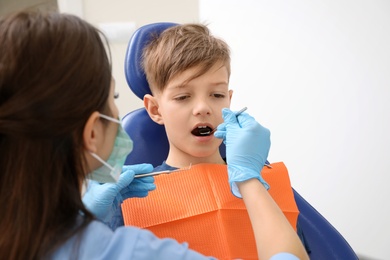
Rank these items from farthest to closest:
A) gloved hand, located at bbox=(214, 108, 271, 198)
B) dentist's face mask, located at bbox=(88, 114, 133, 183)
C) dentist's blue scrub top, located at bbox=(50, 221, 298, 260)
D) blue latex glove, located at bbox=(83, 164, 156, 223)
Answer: blue latex glove, located at bbox=(83, 164, 156, 223)
gloved hand, located at bbox=(214, 108, 271, 198)
dentist's face mask, located at bbox=(88, 114, 133, 183)
dentist's blue scrub top, located at bbox=(50, 221, 298, 260)

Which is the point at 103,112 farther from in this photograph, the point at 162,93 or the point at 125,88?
the point at 125,88

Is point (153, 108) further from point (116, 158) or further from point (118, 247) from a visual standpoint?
point (118, 247)

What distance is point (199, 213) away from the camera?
136 centimetres

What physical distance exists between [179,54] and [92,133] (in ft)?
2.11

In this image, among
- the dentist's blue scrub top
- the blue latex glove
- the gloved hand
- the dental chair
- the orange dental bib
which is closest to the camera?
the dentist's blue scrub top

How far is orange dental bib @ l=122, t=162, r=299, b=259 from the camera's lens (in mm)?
1340

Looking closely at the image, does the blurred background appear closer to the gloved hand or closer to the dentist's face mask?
the gloved hand

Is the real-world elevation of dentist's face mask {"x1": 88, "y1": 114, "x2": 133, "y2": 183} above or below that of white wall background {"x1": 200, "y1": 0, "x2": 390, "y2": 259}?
above

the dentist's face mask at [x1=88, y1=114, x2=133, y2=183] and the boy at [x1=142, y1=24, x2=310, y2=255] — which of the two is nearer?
the dentist's face mask at [x1=88, y1=114, x2=133, y2=183]

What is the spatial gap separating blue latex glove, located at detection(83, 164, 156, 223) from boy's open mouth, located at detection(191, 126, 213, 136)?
0.20m

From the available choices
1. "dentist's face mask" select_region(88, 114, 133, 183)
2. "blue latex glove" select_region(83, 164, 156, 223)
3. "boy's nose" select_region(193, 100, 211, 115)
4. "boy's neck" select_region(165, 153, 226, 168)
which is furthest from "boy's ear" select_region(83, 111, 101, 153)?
"boy's neck" select_region(165, 153, 226, 168)

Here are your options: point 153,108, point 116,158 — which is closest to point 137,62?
point 153,108

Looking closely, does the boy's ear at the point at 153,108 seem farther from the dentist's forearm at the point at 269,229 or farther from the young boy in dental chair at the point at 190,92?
the dentist's forearm at the point at 269,229

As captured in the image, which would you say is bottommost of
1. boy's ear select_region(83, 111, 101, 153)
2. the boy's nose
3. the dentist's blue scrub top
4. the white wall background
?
the white wall background
